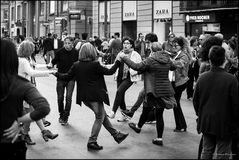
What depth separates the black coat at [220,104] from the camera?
5074mm

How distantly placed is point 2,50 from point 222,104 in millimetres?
2666

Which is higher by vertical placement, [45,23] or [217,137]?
[45,23]

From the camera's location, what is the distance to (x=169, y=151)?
24.5 ft

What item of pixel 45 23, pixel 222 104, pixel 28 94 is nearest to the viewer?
pixel 28 94

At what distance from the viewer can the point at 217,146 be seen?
5.21 meters

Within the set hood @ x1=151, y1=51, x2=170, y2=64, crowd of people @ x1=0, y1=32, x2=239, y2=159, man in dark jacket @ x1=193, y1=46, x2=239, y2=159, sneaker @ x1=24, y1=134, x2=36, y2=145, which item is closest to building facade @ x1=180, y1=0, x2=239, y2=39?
crowd of people @ x1=0, y1=32, x2=239, y2=159

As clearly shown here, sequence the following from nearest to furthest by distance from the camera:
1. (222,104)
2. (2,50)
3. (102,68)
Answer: (2,50)
(222,104)
(102,68)

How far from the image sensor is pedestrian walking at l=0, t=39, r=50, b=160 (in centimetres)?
355

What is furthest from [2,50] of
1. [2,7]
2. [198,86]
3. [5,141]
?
[2,7]

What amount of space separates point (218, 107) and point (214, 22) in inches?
769

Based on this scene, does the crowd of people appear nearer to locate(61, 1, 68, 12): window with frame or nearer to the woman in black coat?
the woman in black coat

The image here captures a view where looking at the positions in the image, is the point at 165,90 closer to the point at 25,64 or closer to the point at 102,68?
the point at 102,68

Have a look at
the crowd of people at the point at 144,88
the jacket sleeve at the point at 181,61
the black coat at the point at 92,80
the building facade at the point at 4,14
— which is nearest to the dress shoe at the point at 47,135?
the crowd of people at the point at 144,88

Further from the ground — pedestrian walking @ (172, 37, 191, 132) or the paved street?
pedestrian walking @ (172, 37, 191, 132)
